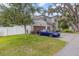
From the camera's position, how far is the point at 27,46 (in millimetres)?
3609

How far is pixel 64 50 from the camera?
3.58 meters

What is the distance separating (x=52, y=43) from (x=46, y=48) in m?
0.09

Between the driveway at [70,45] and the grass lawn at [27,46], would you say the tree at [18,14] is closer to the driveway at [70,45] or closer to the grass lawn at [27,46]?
the grass lawn at [27,46]

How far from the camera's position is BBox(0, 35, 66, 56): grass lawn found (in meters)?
3.60

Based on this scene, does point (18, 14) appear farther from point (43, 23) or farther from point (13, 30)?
point (43, 23)

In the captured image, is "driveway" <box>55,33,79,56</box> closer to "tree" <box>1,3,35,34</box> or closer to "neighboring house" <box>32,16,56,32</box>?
"neighboring house" <box>32,16,56,32</box>

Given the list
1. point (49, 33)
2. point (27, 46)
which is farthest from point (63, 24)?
point (27, 46)

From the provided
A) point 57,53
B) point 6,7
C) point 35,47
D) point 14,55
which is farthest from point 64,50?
point 6,7

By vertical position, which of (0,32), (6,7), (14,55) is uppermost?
(6,7)

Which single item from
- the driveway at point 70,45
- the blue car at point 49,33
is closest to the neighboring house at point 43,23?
the blue car at point 49,33

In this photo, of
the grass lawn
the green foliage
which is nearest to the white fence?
the grass lawn

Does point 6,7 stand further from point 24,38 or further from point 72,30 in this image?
point 72,30

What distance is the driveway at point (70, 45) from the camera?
3.56 meters

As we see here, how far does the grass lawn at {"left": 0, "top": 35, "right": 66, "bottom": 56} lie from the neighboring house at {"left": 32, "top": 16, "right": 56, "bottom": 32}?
12cm
